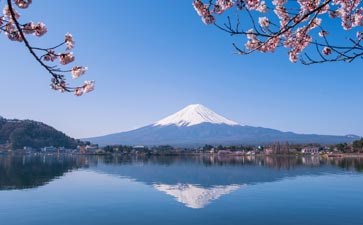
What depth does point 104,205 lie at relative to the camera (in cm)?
1691

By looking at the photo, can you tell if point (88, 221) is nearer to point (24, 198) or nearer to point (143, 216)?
point (143, 216)

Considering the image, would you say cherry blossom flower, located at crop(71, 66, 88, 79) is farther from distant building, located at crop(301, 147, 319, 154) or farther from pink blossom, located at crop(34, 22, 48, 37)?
distant building, located at crop(301, 147, 319, 154)

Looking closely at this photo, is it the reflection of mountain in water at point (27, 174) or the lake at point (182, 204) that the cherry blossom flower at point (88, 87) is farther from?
the reflection of mountain in water at point (27, 174)

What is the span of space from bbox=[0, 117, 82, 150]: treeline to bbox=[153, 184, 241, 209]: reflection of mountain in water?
93.0 m

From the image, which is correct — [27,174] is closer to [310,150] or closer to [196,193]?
[196,193]

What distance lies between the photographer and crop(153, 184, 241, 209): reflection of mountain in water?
58.0 feet

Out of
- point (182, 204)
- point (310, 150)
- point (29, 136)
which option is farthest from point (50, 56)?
point (29, 136)

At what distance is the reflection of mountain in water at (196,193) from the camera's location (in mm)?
17667

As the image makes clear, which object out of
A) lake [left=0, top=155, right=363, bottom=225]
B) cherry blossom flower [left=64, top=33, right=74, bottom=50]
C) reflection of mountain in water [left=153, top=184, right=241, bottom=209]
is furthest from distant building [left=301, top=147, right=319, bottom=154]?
cherry blossom flower [left=64, top=33, right=74, bottom=50]

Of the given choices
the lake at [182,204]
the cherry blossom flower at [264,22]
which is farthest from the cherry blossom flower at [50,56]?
the lake at [182,204]

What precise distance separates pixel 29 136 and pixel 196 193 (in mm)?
104099

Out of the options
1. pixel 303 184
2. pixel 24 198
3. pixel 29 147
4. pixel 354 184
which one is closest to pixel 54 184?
pixel 24 198

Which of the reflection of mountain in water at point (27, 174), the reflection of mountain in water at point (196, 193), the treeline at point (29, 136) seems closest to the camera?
the reflection of mountain in water at point (196, 193)

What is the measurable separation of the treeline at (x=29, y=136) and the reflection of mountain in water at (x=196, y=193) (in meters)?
93.0
